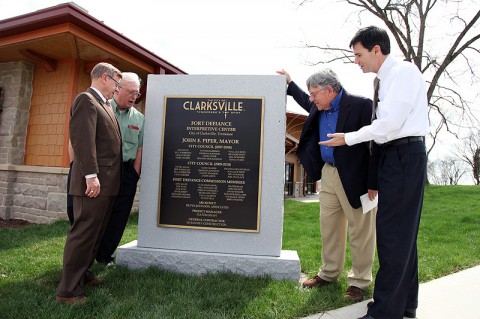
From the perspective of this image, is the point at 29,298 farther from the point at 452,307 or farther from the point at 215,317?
the point at 452,307

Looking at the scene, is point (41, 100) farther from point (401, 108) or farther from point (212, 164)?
point (401, 108)

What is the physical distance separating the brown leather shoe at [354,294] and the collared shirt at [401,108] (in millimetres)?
1372

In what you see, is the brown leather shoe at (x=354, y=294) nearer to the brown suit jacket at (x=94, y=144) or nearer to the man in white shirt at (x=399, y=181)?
the man in white shirt at (x=399, y=181)

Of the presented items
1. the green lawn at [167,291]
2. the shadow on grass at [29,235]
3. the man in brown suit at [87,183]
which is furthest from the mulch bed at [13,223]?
the man in brown suit at [87,183]

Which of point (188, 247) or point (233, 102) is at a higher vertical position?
point (233, 102)

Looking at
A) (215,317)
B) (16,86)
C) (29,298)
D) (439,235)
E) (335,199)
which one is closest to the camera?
(215,317)

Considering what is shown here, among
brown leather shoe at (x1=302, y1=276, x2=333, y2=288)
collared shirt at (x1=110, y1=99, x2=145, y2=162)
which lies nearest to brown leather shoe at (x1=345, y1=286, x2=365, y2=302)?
brown leather shoe at (x1=302, y1=276, x2=333, y2=288)

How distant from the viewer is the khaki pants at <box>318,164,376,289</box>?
3268 mm

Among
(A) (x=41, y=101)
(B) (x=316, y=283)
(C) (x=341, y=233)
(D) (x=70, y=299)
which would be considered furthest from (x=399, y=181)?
(A) (x=41, y=101)

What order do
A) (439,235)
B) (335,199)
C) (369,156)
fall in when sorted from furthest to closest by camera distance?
(439,235)
(335,199)
(369,156)

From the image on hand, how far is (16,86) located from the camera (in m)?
8.33

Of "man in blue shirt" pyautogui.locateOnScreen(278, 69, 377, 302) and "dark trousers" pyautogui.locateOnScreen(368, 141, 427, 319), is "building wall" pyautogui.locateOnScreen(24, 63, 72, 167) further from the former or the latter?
"dark trousers" pyautogui.locateOnScreen(368, 141, 427, 319)

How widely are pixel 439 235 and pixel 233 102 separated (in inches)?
187

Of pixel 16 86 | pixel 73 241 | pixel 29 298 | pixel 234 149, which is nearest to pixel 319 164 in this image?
pixel 234 149
